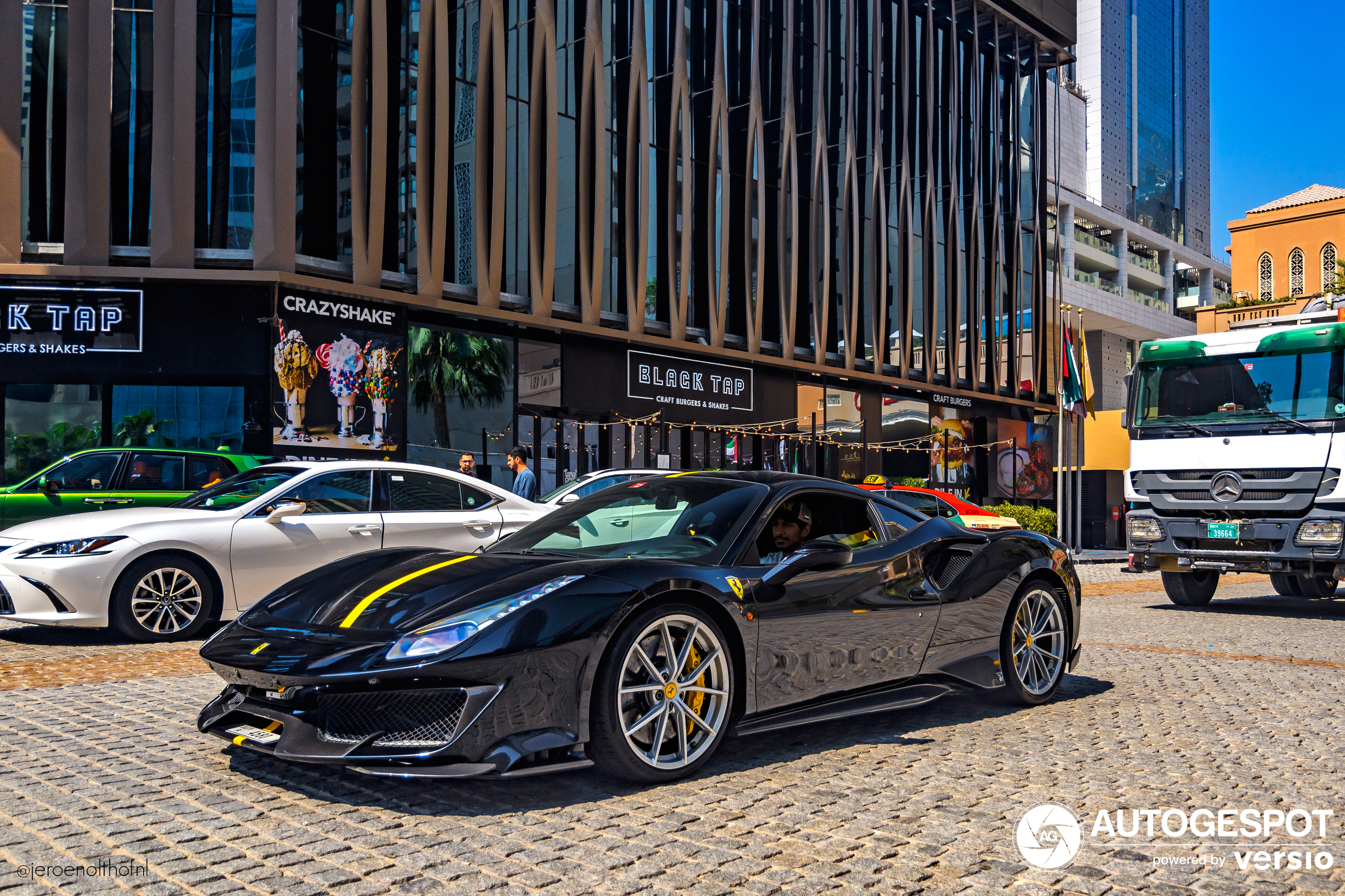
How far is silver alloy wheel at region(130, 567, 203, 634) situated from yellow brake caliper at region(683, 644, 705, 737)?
5.52 m

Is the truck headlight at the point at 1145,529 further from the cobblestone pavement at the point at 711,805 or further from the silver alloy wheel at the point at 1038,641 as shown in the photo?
the silver alloy wheel at the point at 1038,641

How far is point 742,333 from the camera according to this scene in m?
28.2

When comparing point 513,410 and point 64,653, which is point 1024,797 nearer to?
point 64,653

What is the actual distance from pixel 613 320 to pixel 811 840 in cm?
2149

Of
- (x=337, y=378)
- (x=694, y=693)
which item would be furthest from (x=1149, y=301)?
(x=694, y=693)

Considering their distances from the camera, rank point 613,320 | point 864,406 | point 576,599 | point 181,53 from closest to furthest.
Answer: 1. point 576,599
2. point 181,53
3. point 613,320
4. point 864,406

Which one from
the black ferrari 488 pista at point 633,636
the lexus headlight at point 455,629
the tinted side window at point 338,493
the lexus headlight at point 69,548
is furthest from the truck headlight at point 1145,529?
the lexus headlight at point 69,548

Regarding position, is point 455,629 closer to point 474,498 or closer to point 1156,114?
point 474,498

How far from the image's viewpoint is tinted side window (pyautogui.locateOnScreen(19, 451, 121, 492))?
35.5 ft

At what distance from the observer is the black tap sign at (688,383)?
25125 mm

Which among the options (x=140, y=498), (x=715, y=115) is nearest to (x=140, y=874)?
(x=140, y=498)

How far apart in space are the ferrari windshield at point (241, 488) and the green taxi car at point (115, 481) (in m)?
1.17

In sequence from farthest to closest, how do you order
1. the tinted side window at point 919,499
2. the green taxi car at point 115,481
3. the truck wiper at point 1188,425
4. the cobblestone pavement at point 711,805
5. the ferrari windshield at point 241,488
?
the tinted side window at point 919,499 < the truck wiper at point 1188,425 < the green taxi car at point 115,481 < the ferrari windshield at point 241,488 < the cobblestone pavement at point 711,805

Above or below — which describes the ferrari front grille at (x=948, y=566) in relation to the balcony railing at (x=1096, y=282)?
below
